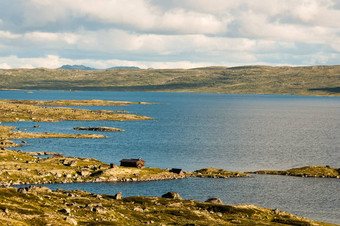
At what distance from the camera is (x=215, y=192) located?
5177 inches

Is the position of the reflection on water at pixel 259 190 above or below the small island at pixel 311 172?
below

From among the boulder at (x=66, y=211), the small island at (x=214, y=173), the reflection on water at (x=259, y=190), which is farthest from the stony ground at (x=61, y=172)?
the boulder at (x=66, y=211)

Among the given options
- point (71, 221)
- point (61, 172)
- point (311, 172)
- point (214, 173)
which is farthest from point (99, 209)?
point (311, 172)

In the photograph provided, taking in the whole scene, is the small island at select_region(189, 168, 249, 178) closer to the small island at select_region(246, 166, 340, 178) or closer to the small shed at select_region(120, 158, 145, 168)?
the small island at select_region(246, 166, 340, 178)

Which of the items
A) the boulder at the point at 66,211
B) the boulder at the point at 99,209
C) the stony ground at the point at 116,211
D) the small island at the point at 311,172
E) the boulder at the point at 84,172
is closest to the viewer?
the stony ground at the point at 116,211

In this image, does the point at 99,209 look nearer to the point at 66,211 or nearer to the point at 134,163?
the point at 66,211

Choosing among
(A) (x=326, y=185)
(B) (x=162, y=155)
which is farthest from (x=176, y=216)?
(B) (x=162, y=155)

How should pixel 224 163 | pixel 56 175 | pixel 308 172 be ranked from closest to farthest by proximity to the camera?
pixel 56 175, pixel 308 172, pixel 224 163

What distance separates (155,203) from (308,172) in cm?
6746

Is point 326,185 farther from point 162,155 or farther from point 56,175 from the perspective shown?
point 56,175

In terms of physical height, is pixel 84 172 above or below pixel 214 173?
above

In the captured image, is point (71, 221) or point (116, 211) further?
point (116, 211)

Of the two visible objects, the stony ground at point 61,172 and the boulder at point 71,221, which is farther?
the stony ground at point 61,172

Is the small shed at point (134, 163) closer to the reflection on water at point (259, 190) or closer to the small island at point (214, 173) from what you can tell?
the reflection on water at point (259, 190)
